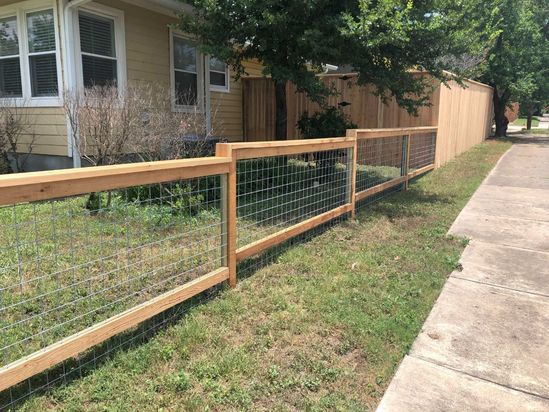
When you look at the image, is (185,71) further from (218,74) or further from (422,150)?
(422,150)

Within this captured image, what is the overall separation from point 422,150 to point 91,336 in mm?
8885

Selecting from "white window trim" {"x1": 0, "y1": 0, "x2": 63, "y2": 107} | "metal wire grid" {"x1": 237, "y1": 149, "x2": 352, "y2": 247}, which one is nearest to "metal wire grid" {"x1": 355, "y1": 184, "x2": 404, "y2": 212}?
"metal wire grid" {"x1": 237, "y1": 149, "x2": 352, "y2": 247}

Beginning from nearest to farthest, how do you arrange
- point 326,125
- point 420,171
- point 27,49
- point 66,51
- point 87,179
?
1. point 87,179
2. point 66,51
3. point 27,49
4. point 326,125
5. point 420,171

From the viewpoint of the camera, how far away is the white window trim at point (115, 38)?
7.57 metres

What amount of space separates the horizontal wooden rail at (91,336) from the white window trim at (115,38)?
17.2 ft

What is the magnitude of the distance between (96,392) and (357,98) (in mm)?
10721

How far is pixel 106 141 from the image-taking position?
6082 millimetres

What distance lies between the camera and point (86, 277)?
12.6ft

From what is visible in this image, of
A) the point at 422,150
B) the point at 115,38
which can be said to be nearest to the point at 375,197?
the point at 422,150

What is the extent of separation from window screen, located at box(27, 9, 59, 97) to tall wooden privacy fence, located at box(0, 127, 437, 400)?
314cm

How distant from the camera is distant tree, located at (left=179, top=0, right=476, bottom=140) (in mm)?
6664

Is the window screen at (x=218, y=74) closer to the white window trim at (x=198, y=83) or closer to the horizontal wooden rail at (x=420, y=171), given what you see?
the white window trim at (x=198, y=83)

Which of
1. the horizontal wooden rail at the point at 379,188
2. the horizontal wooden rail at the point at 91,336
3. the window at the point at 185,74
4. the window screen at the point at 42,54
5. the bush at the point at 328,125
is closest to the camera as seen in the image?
the horizontal wooden rail at the point at 91,336

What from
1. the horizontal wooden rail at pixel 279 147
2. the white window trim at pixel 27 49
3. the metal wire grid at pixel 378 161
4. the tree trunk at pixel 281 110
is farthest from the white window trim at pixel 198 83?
the horizontal wooden rail at pixel 279 147
